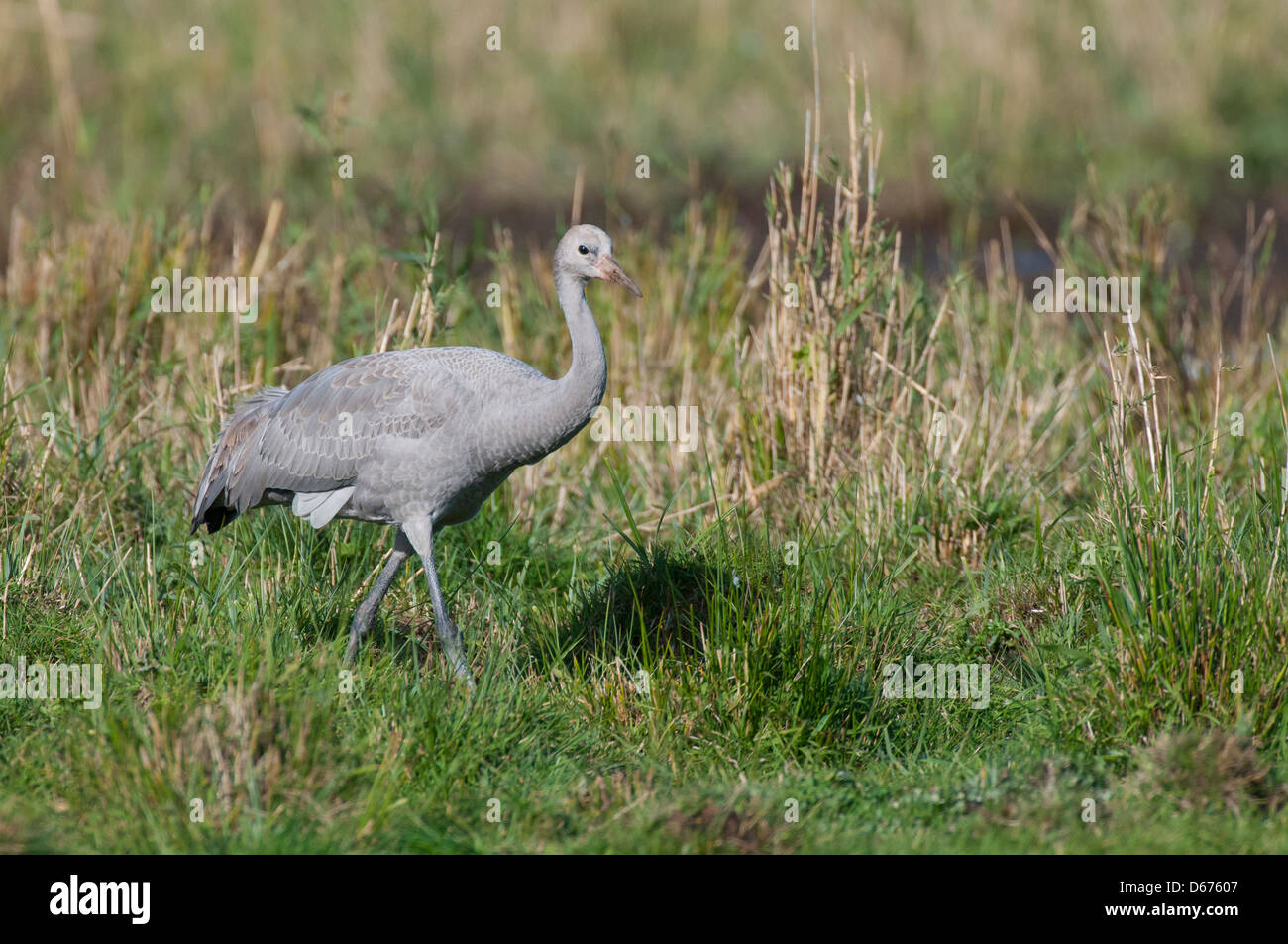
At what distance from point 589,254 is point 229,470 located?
5.52 feet

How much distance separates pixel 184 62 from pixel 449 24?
2.42 metres

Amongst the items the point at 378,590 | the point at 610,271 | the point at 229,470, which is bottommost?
the point at 378,590

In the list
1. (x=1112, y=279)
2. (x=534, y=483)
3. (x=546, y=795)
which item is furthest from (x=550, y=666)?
(x=1112, y=279)

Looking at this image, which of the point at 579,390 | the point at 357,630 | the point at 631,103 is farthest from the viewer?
the point at 631,103

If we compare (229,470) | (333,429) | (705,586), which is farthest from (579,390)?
(229,470)

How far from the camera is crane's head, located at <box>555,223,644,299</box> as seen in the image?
17.9 feet

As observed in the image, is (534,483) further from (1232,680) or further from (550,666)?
(1232,680)

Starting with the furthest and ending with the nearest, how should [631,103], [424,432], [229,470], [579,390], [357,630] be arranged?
[631,103]
[229,470]
[357,630]
[424,432]
[579,390]

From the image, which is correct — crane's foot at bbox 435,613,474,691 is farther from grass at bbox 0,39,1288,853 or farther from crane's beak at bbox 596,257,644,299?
crane's beak at bbox 596,257,644,299

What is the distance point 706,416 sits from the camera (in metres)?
7.40

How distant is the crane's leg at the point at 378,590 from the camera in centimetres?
573

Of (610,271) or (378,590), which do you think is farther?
(378,590)

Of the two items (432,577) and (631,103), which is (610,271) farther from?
(631,103)

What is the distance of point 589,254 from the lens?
553 cm
